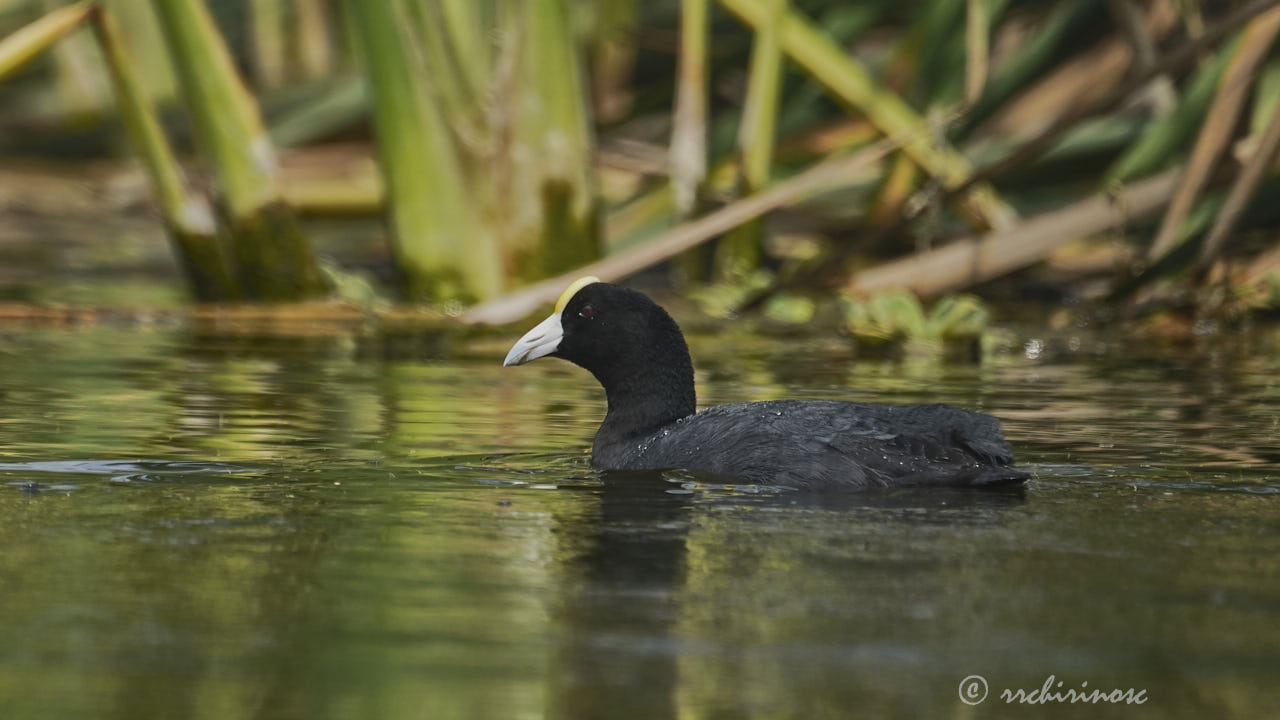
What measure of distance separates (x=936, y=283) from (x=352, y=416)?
3787 millimetres

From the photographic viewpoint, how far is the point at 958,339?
1000 cm

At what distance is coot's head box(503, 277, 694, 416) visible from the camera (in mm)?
6621

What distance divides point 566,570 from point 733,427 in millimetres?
1571

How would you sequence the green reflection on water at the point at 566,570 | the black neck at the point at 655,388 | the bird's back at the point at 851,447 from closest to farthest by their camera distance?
the green reflection on water at the point at 566,570 → the bird's back at the point at 851,447 → the black neck at the point at 655,388

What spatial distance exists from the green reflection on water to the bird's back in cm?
10

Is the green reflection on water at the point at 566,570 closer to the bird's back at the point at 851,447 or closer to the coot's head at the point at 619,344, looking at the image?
the bird's back at the point at 851,447

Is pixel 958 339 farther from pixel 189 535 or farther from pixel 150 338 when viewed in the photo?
pixel 189 535

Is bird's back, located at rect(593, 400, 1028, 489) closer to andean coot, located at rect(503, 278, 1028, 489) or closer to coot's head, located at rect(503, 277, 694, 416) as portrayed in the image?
andean coot, located at rect(503, 278, 1028, 489)

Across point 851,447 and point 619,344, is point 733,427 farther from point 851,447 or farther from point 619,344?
point 619,344

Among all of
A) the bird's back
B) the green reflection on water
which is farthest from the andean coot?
the green reflection on water

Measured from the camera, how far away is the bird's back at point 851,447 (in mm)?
5762

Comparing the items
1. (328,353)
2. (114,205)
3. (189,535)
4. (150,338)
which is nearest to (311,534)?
(189,535)

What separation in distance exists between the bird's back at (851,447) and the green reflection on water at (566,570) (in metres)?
0.10

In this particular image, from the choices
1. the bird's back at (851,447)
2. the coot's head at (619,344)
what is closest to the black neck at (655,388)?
the coot's head at (619,344)
